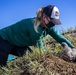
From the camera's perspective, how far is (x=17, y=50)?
287 inches

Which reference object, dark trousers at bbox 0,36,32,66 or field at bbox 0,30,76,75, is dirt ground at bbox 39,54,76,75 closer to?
field at bbox 0,30,76,75

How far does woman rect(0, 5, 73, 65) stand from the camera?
6742 millimetres

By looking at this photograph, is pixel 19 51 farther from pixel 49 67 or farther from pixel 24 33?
pixel 49 67

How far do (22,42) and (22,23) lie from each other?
36 cm

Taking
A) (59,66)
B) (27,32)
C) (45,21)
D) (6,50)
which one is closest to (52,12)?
(45,21)

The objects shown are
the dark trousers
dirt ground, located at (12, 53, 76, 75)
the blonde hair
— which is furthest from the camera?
the dark trousers

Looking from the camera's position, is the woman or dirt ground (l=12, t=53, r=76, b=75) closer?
dirt ground (l=12, t=53, r=76, b=75)

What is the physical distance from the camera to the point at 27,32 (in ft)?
22.6

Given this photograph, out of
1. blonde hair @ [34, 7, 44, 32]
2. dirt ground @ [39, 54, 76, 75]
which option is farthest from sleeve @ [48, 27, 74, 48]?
dirt ground @ [39, 54, 76, 75]

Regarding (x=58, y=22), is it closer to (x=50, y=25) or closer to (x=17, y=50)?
(x=50, y=25)

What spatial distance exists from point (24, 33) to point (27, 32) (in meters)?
0.08

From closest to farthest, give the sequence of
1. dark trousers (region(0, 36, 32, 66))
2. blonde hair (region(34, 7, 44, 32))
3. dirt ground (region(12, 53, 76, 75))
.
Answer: dirt ground (region(12, 53, 76, 75))
blonde hair (region(34, 7, 44, 32))
dark trousers (region(0, 36, 32, 66))

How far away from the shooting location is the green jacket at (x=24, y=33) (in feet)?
22.1

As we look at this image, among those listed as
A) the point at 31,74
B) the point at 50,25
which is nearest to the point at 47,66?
the point at 31,74
